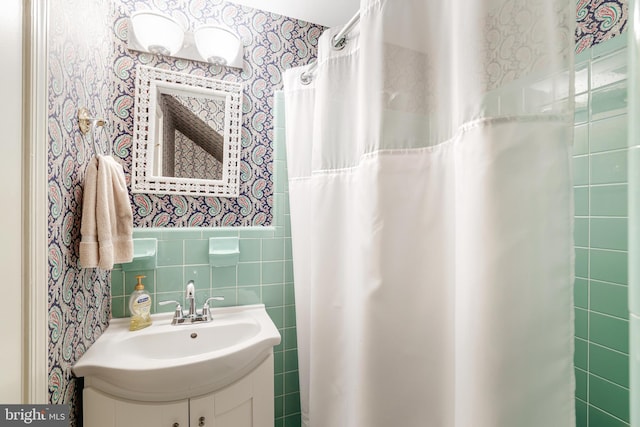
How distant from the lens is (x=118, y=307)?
1.18 metres

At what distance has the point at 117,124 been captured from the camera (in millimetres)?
1197

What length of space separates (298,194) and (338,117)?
16.3 inches

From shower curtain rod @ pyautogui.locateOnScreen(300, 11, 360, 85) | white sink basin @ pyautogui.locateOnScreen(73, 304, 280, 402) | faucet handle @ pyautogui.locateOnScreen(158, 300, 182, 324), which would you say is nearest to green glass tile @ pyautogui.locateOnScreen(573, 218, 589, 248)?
shower curtain rod @ pyautogui.locateOnScreen(300, 11, 360, 85)

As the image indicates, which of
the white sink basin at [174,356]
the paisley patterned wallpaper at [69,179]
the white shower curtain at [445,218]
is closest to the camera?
the white shower curtain at [445,218]

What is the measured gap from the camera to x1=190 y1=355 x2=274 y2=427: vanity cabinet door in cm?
92

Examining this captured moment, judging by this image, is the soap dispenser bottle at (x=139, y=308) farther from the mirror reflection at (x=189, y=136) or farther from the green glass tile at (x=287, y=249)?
the green glass tile at (x=287, y=249)

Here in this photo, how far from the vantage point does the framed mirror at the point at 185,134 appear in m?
1.22

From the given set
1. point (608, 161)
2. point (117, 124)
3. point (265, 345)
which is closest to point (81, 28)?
point (117, 124)

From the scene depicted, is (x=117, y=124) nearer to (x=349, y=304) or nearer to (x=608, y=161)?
(x=349, y=304)

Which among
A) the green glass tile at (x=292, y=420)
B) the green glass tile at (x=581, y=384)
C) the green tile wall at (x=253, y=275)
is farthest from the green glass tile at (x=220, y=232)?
the green glass tile at (x=581, y=384)

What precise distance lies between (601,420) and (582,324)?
328mm

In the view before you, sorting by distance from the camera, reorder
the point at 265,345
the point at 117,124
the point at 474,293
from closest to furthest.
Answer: the point at 474,293 < the point at 265,345 < the point at 117,124

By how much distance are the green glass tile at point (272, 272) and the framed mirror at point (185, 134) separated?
40 cm

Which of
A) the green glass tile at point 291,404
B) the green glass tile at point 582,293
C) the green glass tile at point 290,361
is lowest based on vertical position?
the green glass tile at point 291,404
